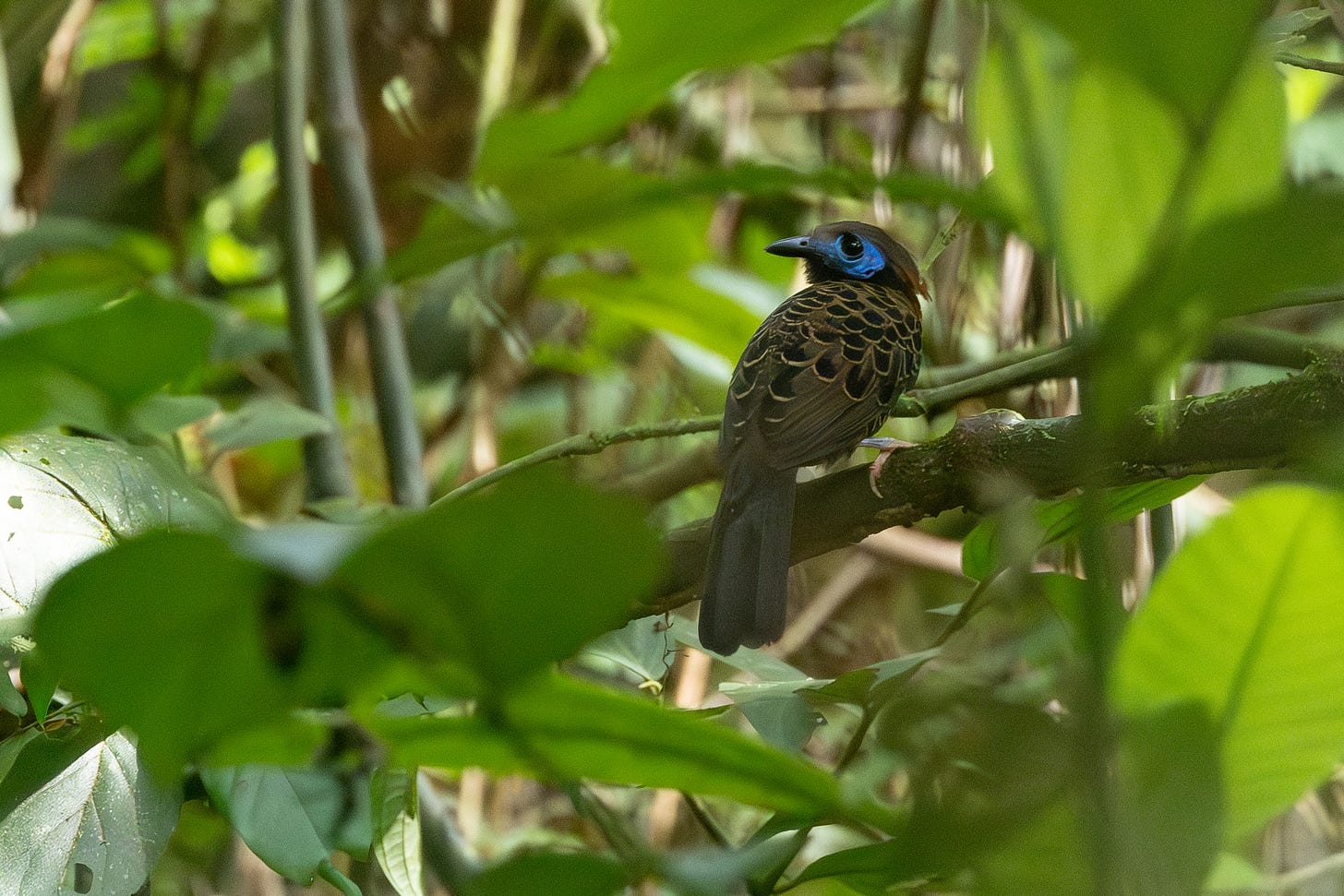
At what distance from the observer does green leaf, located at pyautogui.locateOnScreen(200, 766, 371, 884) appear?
1.35 metres

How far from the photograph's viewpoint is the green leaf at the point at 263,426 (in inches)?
86.0

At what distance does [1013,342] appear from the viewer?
97.0 inches

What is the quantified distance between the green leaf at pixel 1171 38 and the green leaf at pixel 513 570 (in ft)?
0.86

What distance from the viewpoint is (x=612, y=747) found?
0.65 m

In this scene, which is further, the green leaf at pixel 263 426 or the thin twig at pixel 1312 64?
the green leaf at pixel 263 426

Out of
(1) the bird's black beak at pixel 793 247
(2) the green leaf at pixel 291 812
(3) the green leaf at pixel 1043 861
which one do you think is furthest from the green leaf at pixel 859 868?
(1) the bird's black beak at pixel 793 247

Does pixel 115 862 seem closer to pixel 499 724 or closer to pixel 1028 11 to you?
pixel 499 724

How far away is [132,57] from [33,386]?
4303 mm

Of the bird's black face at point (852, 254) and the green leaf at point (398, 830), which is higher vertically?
the bird's black face at point (852, 254)

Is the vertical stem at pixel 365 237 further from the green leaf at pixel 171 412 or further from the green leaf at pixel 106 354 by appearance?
the green leaf at pixel 106 354

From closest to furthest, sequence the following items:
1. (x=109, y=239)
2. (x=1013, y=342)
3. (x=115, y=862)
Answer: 1. (x=115, y=862)
2. (x=1013, y=342)
3. (x=109, y=239)

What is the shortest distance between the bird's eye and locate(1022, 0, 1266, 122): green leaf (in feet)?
8.86

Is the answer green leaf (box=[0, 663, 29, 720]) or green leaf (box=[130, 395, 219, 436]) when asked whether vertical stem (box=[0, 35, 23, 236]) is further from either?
green leaf (box=[0, 663, 29, 720])

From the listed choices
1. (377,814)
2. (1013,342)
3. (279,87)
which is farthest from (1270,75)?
(279,87)
